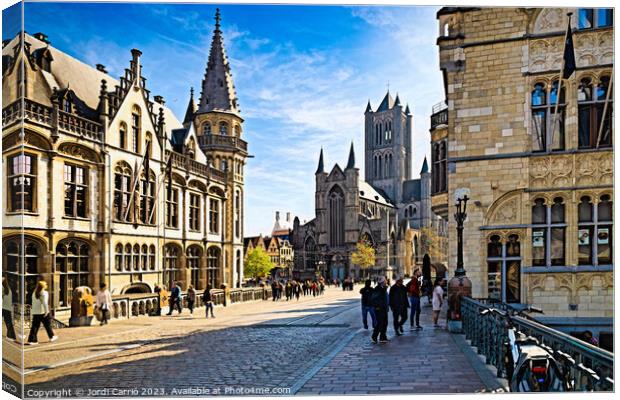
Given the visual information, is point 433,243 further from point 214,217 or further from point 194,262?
point 194,262

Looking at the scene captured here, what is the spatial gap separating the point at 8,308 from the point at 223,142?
4.65 meters

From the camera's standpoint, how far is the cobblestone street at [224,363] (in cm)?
842

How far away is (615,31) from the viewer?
10.2 m

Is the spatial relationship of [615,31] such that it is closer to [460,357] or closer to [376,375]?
[460,357]

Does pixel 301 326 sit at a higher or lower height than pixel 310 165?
lower

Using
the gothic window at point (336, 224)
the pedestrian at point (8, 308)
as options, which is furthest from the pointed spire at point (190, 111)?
the gothic window at point (336, 224)

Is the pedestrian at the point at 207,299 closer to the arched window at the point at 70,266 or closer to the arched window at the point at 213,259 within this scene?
the arched window at the point at 213,259

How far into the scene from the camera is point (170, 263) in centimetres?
1148

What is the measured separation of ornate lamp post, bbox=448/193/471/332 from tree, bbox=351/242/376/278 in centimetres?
1810

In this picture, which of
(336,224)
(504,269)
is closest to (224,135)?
(504,269)

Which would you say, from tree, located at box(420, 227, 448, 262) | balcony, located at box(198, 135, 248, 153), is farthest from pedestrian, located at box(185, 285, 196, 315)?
tree, located at box(420, 227, 448, 262)

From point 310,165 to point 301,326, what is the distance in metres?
5.90

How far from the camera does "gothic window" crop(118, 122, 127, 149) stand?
10.3m

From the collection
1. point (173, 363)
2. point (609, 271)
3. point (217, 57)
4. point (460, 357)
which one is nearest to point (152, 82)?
point (217, 57)
